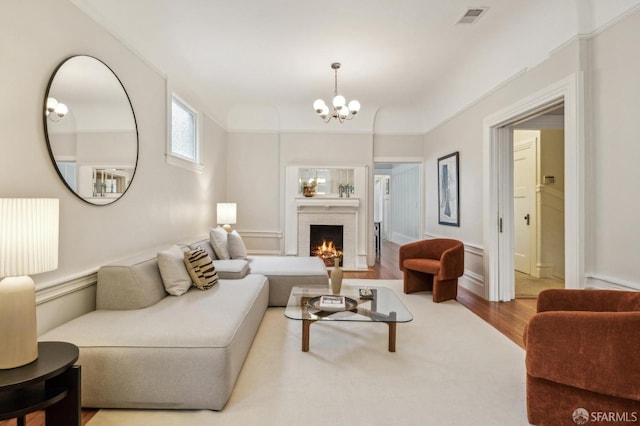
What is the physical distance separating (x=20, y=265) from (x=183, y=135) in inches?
135

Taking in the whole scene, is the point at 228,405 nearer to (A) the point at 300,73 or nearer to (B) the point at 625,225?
(B) the point at 625,225

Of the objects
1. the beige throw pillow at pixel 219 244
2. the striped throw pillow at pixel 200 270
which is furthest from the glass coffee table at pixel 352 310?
the beige throw pillow at pixel 219 244

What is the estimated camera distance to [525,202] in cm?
568

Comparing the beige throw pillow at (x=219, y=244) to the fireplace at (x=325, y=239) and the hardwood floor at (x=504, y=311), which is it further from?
the hardwood floor at (x=504, y=311)

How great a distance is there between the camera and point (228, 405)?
1.94 m

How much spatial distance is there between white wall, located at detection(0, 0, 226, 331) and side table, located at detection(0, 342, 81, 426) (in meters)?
0.69

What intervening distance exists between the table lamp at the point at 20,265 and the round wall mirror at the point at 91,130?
888 mm

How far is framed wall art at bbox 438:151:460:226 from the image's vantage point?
4965 mm

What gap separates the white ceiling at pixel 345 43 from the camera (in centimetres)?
300

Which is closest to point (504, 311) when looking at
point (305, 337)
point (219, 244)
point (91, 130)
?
point (305, 337)

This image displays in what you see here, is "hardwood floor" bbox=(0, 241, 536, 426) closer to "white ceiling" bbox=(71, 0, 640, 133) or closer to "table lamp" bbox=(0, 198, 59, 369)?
"table lamp" bbox=(0, 198, 59, 369)

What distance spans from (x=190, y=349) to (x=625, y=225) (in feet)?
9.98

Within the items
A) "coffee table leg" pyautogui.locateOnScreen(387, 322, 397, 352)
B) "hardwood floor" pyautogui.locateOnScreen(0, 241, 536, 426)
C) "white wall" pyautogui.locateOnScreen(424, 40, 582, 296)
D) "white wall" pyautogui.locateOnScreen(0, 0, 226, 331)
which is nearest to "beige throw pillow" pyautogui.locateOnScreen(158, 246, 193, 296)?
"white wall" pyautogui.locateOnScreen(0, 0, 226, 331)

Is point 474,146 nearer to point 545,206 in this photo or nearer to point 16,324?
point 545,206
